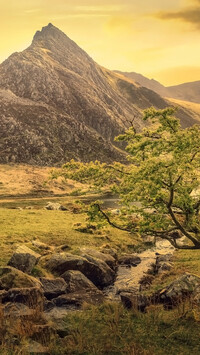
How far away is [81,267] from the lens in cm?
2403

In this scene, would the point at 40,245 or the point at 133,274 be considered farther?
the point at 40,245

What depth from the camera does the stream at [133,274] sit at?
21938 millimetres

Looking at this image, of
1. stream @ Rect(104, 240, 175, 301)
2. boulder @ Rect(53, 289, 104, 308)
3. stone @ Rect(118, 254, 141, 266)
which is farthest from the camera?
stone @ Rect(118, 254, 141, 266)

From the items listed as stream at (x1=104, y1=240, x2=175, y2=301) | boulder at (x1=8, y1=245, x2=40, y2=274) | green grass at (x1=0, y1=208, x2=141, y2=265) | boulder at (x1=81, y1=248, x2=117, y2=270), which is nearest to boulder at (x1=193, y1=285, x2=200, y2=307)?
stream at (x1=104, y1=240, x2=175, y2=301)

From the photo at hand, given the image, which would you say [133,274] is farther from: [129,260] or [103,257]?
[129,260]

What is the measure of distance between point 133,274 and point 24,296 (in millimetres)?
12660

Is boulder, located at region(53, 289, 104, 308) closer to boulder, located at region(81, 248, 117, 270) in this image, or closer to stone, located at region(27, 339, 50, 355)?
stone, located at region(27, 339, 50, 355)

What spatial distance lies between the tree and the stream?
5.46 m

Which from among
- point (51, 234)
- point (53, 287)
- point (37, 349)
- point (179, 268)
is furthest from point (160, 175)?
point (51, 234)

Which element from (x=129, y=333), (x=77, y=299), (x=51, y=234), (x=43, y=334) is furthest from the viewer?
(x=51, y=234)

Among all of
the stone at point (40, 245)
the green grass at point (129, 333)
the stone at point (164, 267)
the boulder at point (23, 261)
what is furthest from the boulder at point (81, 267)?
the green grass at point (129, 333)

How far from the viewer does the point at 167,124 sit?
653 inches

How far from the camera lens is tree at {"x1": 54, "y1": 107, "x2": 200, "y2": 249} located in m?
14.5

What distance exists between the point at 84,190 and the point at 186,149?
5949mm
